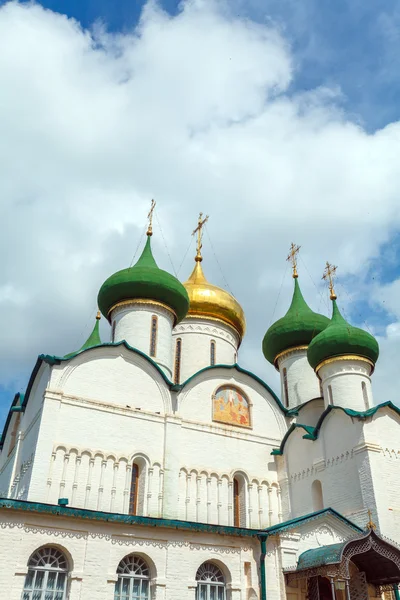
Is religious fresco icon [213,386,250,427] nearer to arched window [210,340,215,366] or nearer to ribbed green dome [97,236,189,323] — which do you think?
ribbed green dome [97,236,189,323]

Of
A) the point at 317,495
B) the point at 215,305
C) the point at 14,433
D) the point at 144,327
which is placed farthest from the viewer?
the point at 215,305

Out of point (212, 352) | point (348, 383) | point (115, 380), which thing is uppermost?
point (212, 352)

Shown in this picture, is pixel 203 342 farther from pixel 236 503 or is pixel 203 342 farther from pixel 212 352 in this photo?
pixel 236 503

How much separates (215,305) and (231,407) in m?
4.80

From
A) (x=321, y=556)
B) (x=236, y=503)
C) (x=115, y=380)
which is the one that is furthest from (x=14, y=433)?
(x=321, y=556)

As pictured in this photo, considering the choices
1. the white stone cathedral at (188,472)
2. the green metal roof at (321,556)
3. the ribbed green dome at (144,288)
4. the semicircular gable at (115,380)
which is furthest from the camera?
the ribbed green dome at (144,288)

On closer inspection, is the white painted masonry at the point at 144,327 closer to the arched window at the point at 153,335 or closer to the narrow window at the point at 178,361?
the arched window at the point at 153,335

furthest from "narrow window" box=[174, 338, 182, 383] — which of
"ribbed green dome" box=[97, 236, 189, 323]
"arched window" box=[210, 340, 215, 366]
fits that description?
"ribbed green dome" box=[97, 236, 189, 323]

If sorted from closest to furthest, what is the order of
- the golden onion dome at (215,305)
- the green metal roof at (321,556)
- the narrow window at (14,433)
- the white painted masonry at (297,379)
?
the green metal roof at (321,556), the narrow window at (14,433), the white painted masonry at (297,379), the golden onion dome at (215,305)

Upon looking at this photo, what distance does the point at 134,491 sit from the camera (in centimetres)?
1147

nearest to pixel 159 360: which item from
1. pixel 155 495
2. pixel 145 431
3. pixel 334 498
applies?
pixel 145 431

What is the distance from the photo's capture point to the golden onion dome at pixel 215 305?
17.4 meters

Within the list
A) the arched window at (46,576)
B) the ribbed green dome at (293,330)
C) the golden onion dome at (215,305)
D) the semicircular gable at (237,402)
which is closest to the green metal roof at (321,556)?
the arched window at (46,576)

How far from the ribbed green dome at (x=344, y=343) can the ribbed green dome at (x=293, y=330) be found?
2.88 metres
